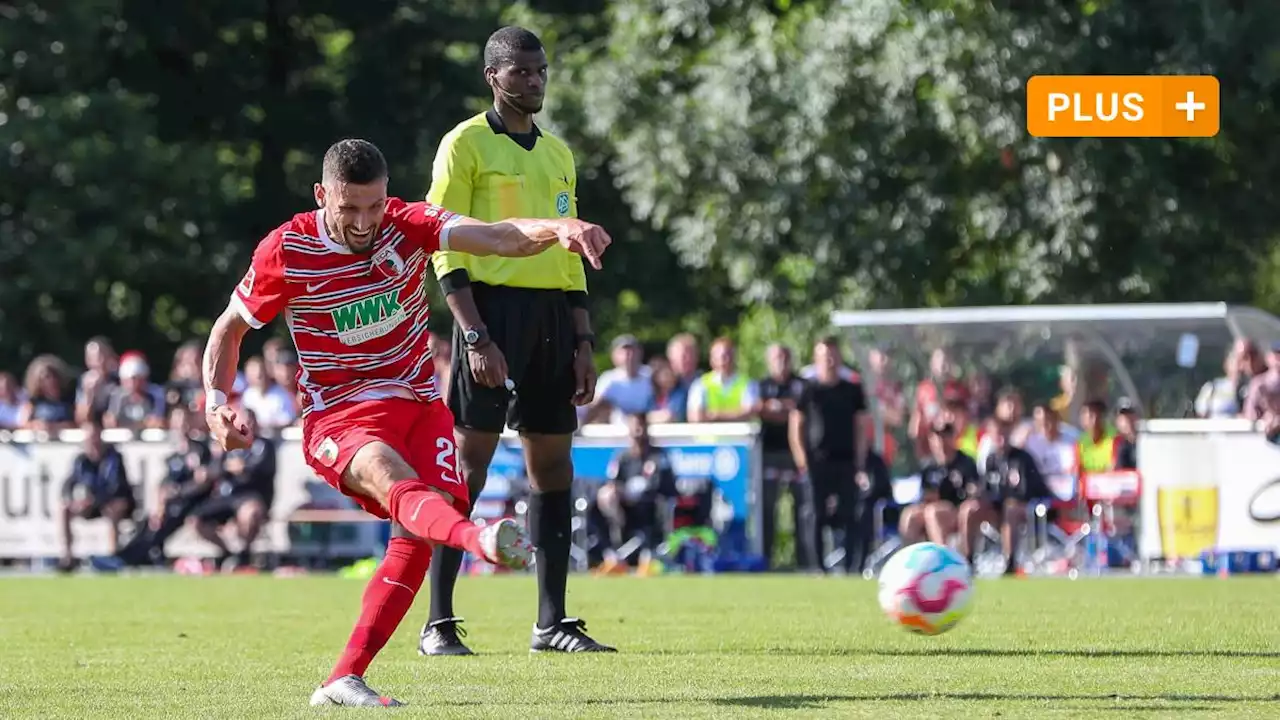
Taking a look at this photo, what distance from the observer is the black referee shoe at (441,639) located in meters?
9.12

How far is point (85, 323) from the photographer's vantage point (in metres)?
33.3

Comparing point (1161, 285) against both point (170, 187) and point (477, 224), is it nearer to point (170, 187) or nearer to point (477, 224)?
point (170, 187)

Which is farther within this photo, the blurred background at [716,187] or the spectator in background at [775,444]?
the blurred background at [716,187]

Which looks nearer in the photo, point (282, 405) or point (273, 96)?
point (282, 405)

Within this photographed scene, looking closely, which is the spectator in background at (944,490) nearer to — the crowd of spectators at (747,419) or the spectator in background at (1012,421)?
the crowd of spectators at (747,419)

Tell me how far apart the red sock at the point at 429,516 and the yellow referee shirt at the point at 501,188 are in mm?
2197

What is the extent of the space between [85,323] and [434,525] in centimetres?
2760

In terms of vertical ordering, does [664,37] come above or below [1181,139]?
above

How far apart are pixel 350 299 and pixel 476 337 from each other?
1491 mm

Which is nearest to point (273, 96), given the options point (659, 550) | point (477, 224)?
point (659, 550)

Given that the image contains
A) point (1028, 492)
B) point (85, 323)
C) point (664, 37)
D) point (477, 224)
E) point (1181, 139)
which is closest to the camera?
point (477, 224)

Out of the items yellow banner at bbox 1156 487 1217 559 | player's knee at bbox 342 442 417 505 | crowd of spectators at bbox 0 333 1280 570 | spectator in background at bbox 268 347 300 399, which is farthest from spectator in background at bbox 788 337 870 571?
player's knee at bbox 342 442 417 505

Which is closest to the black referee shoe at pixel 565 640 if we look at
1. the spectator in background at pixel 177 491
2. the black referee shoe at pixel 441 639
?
the black referee shoe at pixel 441 639

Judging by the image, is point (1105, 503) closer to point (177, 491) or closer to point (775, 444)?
point (775, 444)
